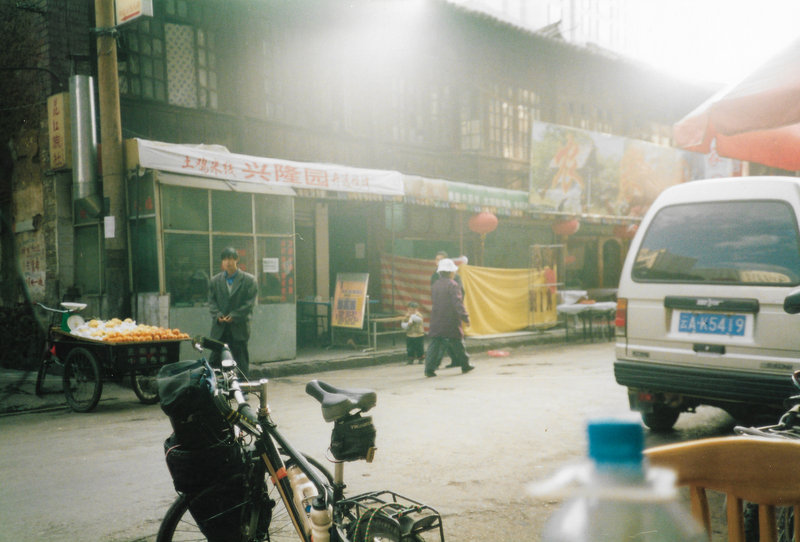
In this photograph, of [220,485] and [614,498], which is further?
[220,485]

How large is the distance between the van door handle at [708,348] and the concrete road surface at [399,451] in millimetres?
1119

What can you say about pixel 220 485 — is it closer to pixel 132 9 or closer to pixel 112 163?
pixel 112 163

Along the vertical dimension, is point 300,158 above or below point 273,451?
above

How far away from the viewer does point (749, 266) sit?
16.1ft

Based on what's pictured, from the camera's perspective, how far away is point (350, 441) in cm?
273

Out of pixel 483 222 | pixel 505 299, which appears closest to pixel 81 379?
pixel 483 222

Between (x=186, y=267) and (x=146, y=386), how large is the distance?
2.38 metres

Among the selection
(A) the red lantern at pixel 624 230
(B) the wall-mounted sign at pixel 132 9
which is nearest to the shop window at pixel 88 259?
(B) the wall-mounted sign at pixel 132 9

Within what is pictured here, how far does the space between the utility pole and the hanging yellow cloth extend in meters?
6.95

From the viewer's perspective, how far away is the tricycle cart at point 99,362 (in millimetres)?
7496

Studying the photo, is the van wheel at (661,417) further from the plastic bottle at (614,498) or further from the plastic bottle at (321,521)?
the plastic bottle at (614,498)

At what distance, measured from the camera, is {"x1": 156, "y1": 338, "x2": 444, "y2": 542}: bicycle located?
2670 mm

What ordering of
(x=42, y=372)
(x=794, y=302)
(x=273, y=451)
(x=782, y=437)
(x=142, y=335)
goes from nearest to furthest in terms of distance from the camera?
(x=782, y=437)
(x=273, y=451)
(x=794, y=302)
(x=142, y=335)
(x=42, y=372)

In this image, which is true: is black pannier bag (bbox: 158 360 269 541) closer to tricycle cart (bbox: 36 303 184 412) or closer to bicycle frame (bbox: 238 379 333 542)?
bicycle frame (bbox: 238 379 333 542)
